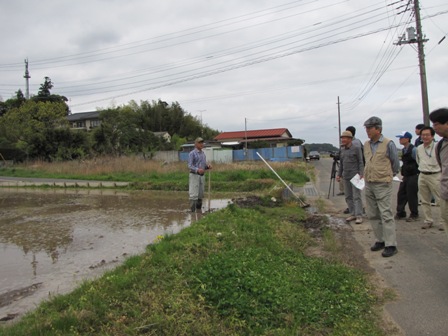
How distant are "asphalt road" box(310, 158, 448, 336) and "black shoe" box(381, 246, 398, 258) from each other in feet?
0.20

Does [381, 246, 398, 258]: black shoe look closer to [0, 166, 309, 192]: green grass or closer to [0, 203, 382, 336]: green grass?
[0, 203, 382, 336]: green grass

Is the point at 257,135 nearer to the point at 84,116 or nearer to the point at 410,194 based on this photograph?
the point at 84,116

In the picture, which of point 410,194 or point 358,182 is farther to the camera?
point 410,194

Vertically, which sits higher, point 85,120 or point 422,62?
point 85,120

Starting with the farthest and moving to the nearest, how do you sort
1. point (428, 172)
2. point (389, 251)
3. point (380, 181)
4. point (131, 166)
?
1. point (131, 166)
2. point (428, 172)
3. point (380, 181)
4. point (389, 251)

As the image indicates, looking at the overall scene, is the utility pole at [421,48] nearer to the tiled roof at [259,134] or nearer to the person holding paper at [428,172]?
the person holding paper at [428,172]

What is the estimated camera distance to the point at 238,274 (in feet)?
11.5

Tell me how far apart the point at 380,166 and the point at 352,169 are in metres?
1.99

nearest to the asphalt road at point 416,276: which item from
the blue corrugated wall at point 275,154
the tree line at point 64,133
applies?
the tree line at point 64,133

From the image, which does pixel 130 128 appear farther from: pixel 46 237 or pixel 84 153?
pixel 46 237

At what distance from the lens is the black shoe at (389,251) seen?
4.77m

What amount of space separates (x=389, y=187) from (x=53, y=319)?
428cm

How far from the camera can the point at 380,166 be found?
5055mm

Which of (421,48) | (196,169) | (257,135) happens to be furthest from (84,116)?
(196,169)
